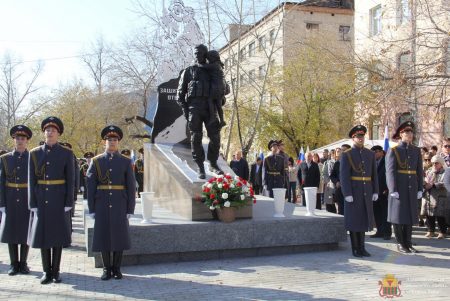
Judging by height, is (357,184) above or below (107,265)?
above

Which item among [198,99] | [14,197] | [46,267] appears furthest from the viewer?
[198,99]

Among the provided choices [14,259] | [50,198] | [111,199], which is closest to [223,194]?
[111,199]

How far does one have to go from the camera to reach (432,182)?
1014 centimetres

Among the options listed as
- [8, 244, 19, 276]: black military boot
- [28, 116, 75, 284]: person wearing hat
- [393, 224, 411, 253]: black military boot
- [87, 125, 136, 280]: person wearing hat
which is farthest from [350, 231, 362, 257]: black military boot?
[8, 244, 19, 276]: black military boot

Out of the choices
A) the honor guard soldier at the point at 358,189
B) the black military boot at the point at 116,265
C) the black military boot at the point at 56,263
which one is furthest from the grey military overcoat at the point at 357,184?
the black military boot at the point at 56,263

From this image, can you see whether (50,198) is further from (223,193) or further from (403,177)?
(403,177)

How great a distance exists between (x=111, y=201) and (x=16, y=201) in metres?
1.53

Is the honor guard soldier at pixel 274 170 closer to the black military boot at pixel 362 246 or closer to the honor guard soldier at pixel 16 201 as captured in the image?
the black military boot at pixel 362 246

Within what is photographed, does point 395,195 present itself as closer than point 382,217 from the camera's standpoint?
Yes

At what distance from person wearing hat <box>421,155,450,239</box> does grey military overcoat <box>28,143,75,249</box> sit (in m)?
6.98

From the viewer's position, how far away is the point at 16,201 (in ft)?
23.7

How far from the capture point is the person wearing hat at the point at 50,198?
6.48 metres

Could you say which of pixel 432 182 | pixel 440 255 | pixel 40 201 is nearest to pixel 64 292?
pixel 40 201

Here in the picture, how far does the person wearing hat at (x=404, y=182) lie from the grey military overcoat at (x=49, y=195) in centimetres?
512
